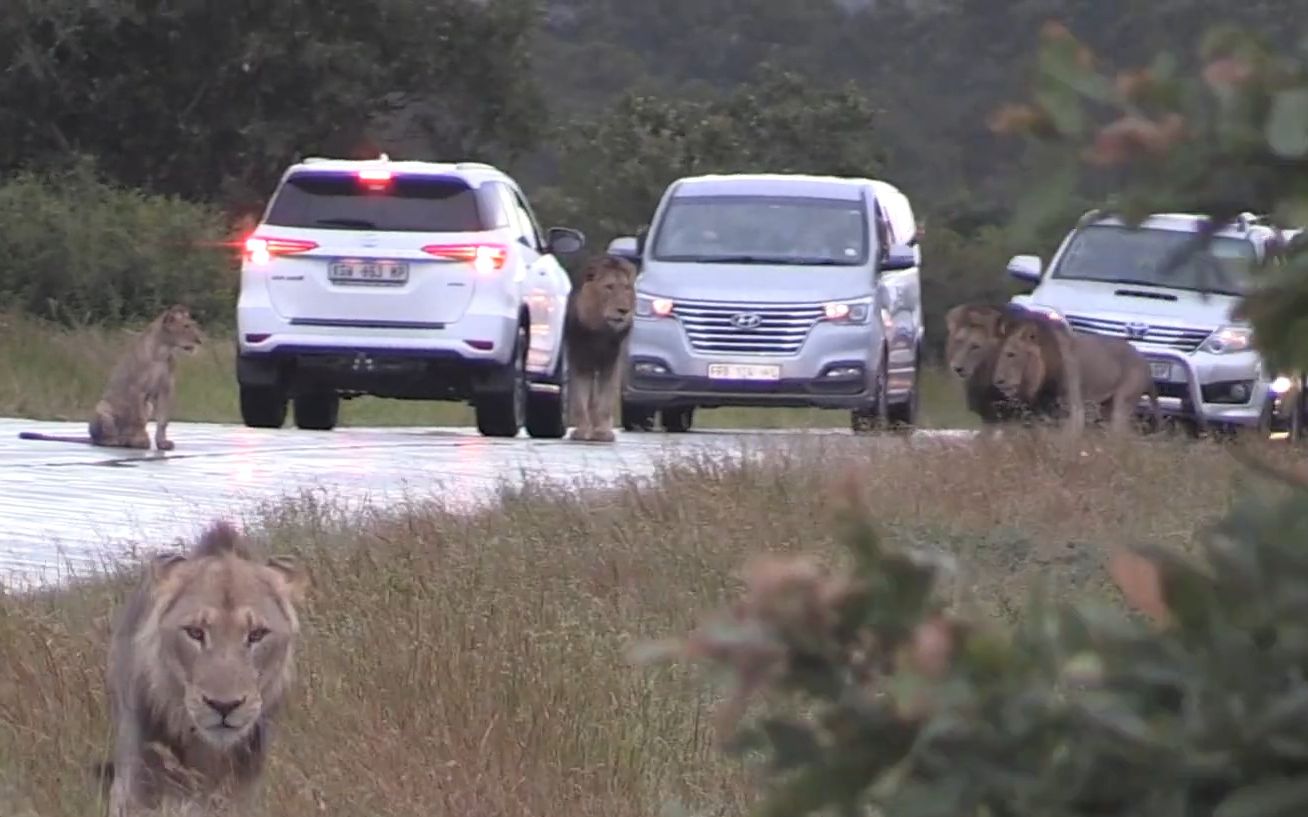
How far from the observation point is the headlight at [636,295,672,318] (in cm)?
2106

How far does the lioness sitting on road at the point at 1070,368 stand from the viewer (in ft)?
55.4

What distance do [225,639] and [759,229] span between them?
15.7m

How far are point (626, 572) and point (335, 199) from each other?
1047 centimetres

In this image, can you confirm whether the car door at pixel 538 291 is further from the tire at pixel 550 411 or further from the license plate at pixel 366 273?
the license plate at pixel 366 273

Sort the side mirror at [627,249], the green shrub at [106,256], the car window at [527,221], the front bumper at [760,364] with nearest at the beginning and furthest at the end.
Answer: the car window at [527,221] → the front bumper at [760,364] → the side mirror at [627,249] → the green shrub at [106,256]

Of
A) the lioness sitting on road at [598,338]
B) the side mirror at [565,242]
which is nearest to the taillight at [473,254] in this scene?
the lioness sitting on road at [598,338]

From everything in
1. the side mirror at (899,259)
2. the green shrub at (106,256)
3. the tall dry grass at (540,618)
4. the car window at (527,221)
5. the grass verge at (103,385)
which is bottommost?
the green shrub at (106,256)

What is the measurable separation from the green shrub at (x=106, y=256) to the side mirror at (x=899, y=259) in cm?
1152

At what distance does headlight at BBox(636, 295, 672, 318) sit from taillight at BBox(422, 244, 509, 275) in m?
2.27

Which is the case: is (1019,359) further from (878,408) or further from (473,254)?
(878,408)

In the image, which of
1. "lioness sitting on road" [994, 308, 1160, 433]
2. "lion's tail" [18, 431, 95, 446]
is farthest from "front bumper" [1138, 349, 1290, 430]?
"lion's tail" [18, 431, 95, 446]

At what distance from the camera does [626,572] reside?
29.9ft

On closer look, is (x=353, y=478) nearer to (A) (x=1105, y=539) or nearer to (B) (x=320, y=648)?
(A) (x=1105, y=539)

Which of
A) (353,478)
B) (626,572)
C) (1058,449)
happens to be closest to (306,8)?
(353,478)
